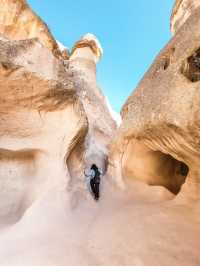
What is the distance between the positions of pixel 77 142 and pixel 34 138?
74 centimetres

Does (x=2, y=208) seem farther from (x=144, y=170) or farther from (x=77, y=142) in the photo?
(x=144, y=170)

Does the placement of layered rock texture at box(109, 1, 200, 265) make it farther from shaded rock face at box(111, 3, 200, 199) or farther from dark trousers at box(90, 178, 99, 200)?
dark trousers at box(90, 178, 99, 200)

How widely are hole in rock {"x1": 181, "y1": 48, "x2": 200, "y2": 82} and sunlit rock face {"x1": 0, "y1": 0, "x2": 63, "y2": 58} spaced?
5258 millimetres

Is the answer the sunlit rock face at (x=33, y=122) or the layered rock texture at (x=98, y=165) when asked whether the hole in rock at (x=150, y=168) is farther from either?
the sunlit rock face at (x=33, y=122)

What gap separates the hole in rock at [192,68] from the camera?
2.27 m

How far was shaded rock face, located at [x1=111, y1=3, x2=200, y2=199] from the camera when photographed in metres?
1.99

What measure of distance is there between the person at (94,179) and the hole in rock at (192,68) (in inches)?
91.5

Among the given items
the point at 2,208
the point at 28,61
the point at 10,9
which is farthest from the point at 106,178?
the point at 10,9

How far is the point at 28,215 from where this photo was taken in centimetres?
257

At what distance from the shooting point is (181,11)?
5547 mm

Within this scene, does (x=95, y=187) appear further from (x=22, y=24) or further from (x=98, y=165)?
(x=22, y=24)

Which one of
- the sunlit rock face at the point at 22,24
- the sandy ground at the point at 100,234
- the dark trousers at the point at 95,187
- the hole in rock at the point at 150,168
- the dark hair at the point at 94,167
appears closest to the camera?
the sandy ground at the point at 100,234

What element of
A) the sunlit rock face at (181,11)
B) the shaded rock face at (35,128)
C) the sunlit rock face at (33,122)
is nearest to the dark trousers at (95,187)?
the shaded rock face at (35,128)

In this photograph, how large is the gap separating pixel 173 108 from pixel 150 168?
1.97 metres
